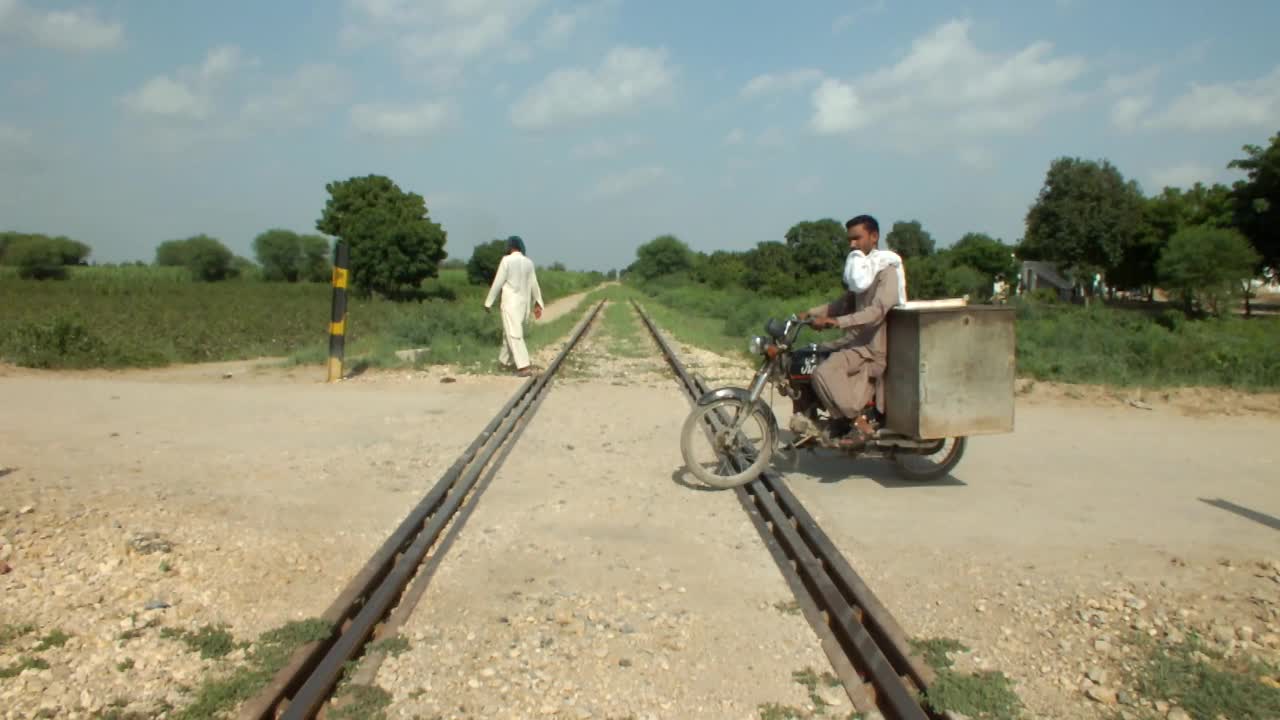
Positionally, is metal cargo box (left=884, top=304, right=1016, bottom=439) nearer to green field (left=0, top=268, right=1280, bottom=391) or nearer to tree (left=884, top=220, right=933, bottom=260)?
green field (left=0, top=268, right=1280, bottom=391)

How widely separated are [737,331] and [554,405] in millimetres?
15065

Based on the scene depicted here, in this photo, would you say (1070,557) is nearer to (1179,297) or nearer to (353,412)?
(353,412)

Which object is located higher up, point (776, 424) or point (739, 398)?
point (739, 398)

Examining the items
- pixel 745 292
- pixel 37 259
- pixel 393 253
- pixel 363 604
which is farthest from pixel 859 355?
pixel 37 259

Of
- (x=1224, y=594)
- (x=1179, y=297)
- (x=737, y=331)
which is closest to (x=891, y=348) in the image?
(x=1224, y=594)

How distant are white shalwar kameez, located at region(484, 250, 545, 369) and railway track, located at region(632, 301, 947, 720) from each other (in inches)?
294

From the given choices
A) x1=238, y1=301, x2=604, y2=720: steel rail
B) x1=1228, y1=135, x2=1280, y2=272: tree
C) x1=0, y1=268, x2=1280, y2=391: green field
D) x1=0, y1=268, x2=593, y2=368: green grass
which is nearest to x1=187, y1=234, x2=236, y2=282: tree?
x1=0, y1=268, x2=593, y2=368: green grass

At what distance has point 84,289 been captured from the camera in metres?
45.5

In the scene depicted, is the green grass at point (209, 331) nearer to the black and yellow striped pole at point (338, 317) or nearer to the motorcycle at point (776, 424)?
the black and yellow striped pole at point (338, 317)

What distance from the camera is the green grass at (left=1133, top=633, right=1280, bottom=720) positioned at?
335 centimetres

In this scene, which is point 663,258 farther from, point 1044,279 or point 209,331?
point 209,331

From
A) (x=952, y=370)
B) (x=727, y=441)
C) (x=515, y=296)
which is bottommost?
(x=727, y=441)

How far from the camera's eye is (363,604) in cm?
427

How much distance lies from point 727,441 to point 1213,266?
37294mm
